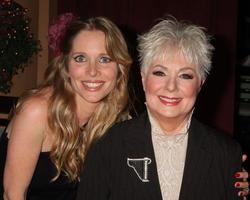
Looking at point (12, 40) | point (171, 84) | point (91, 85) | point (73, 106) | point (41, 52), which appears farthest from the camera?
point (41, 52)

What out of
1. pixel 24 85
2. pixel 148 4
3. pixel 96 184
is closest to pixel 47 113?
pixel 96 184

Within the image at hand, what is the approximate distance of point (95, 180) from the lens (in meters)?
1.95

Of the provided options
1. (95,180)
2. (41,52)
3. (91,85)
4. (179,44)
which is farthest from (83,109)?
(41,52)

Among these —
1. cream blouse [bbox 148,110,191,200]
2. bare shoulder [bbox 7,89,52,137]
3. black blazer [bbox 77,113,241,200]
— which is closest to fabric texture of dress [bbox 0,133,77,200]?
bare shoulder [bbox 7,89,52,137]

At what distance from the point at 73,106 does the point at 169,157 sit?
2.46ft

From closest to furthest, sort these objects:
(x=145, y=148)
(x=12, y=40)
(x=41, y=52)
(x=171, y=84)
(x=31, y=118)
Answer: (x=171, y=84) < (x=145, y=148) < (x=31, y=118) < (x=12, y=40) < (x=41, y=52)

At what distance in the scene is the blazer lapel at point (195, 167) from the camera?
6.27ft

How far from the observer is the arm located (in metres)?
2.23

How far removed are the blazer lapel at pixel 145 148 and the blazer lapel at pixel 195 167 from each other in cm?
14

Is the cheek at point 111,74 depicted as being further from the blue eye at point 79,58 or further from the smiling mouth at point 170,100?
the smiling mouth at point 170,100

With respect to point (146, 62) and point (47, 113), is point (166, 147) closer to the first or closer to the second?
point (146, 62)

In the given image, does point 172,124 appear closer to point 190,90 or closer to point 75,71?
point 190,90

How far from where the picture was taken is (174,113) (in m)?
1.91

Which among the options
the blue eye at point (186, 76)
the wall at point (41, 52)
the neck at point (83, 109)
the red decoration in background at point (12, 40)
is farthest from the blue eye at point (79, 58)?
the wall at point (41, 52)
